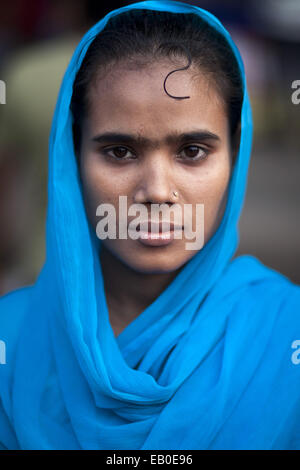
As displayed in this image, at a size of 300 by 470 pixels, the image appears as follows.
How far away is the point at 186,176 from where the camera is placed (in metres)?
1.19

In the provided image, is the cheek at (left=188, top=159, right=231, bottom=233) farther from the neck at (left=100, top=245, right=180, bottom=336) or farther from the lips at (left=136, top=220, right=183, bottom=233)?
the neck at (left=100, top=245, right=180, bottom=336)

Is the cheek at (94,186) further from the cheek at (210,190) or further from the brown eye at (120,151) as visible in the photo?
the cheek at (210,190)

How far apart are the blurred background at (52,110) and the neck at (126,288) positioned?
1.15 meters

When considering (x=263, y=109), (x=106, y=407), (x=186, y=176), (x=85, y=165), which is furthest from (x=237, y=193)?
(x=263, y=109)

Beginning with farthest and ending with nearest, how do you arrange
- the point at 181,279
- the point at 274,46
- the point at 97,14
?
1. the point at 274,46
2. the point at 97,14
3. the point at 181,279

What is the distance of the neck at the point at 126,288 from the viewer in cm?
138

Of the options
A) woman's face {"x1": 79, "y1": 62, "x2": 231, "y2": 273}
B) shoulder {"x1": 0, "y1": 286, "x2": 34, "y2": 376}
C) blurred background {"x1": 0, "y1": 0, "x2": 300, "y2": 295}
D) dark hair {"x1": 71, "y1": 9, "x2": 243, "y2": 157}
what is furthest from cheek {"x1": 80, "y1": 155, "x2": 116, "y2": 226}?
blurred background {"x1": 0, "y1": 0, "x2": 300, "y2": 295}

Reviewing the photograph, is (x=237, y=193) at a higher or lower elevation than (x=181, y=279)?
higher

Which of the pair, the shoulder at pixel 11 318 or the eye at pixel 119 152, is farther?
the shoulder at pixel 11 318

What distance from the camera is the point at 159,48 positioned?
1189 millimetres

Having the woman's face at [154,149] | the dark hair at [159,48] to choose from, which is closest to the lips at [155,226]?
the woman's face at [154,149]

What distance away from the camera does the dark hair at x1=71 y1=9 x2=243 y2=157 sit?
3.93ft

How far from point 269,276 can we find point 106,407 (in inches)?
21.7
